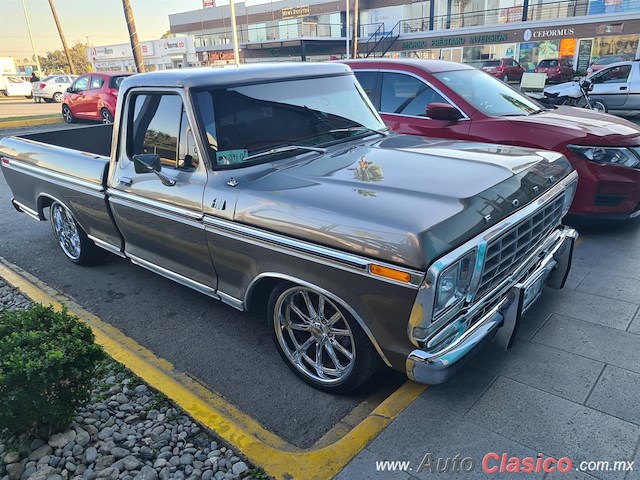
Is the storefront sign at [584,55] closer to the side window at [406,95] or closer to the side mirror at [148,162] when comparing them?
the side window at [406,95]

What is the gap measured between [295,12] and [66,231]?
50292mm

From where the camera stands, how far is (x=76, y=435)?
8.96 feet

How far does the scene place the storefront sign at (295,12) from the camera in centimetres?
4966

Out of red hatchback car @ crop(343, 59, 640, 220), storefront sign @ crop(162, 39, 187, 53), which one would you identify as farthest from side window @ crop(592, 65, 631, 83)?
storefront sign @ crop(162, 39, 187, 53)

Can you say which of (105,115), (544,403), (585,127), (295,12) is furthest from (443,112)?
(295,12)

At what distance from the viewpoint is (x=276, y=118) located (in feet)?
12.3

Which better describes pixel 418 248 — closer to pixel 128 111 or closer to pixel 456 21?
pixel 128 111

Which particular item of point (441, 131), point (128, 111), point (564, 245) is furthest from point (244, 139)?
point (441, 131)

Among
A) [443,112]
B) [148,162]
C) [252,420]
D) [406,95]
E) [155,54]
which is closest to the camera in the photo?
[252,420]

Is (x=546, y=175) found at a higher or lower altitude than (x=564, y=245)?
higher

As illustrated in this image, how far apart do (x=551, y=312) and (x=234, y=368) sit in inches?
97.4

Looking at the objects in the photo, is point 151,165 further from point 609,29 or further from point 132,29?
point 609,29

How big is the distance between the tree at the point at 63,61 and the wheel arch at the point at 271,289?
10154 centimetres

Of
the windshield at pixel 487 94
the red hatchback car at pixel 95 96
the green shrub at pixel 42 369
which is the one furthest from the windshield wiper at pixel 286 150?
the red hatchback car at pixel 95 96
